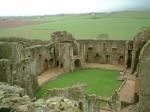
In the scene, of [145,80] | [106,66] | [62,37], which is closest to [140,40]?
[106,66]

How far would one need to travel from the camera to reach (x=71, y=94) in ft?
67.5

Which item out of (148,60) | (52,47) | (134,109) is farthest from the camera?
(52,47)

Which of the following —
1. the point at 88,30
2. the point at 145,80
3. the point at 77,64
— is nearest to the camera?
the point at 145,80

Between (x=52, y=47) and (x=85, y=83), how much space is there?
1322 cm

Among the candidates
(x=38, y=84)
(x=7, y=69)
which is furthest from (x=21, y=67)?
(x=38, y=84)

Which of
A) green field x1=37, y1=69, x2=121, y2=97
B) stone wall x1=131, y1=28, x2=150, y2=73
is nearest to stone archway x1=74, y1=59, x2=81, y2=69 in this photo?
green field x1=37, y1=69, x2=121, y2=97

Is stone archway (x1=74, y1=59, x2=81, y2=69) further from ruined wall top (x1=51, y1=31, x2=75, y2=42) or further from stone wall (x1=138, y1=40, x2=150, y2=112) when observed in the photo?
stone wall (x1=138, y1=40, x2=150, y2=112)

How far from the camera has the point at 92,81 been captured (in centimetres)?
3925

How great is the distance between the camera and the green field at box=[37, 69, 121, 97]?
34.8 meters

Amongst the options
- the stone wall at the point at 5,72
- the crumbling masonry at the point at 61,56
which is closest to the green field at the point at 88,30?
the crumbling masonry at the point at 61,56

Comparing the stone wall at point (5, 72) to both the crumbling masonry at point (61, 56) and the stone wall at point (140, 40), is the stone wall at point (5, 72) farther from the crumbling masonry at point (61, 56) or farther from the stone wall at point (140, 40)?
the stone wall at point (140, 40)

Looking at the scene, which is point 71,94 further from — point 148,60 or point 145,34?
point 145,34

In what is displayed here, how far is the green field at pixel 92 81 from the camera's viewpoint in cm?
3483

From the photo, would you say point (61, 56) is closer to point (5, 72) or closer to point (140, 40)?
point (140, 40)
